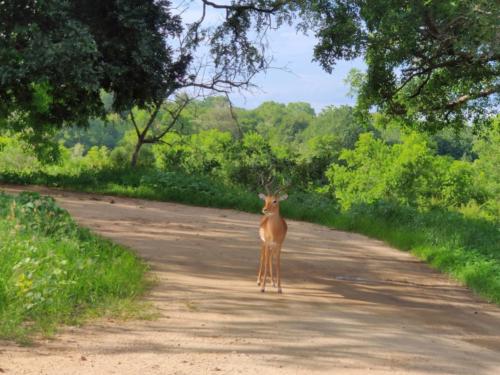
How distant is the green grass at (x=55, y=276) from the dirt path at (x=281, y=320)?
1.13ft

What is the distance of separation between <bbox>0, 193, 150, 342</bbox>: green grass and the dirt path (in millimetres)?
343

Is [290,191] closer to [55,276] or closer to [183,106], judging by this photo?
[183,106]

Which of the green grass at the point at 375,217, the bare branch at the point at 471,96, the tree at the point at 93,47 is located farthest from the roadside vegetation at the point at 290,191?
the tree at the point at 93,47

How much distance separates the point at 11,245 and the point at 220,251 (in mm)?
4758

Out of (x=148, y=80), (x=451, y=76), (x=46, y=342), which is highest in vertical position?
(x=451, y=76)

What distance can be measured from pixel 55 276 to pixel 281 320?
2.49 m

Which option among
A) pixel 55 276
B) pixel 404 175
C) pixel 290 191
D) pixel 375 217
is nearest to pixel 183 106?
pixel 290 191

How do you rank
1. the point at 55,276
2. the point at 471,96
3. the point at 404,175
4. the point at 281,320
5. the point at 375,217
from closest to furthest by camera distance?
1. the point at 281,320
2. the point at 55,276
3. the point at 375,217
4. the point at 471,96
5. the point at 404,175

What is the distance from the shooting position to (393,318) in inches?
337

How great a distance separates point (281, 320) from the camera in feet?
25.3

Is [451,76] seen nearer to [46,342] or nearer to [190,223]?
[190,223]

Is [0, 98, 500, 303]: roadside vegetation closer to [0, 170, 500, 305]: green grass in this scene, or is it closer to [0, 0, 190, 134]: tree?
[0, 170, 500, 305]: green grass

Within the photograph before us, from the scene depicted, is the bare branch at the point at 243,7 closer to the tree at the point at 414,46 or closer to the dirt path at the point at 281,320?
the tree at the point at 414,46

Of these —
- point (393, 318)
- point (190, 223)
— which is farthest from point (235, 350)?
point (190, 223)
